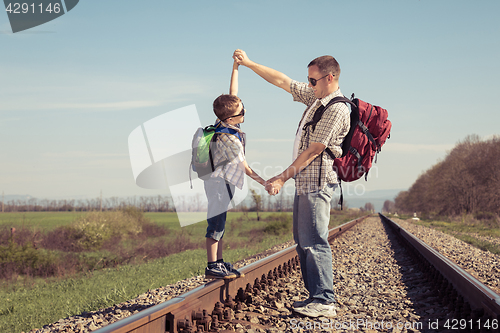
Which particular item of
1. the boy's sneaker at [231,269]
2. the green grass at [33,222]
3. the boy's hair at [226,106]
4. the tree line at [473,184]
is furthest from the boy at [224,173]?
the tree line at [473,184]

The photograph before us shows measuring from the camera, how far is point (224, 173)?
11.9 feet

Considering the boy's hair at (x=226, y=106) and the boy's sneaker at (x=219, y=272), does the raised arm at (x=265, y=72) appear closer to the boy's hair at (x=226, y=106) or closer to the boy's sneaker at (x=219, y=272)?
the boy's hair at (x=226, y=106)

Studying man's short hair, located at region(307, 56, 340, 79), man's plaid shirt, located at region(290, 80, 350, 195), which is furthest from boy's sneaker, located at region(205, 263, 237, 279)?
man's short hair, located at region(307, 56, 340, 79)

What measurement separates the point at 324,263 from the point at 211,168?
1.38 m

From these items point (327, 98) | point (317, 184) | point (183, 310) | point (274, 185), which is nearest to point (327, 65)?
point (327, 98)

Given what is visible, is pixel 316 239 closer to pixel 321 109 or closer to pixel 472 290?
pixel 321 109

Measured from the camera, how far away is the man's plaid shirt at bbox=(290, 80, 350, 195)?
3418 millimetres

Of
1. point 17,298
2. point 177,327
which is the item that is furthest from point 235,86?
point 17,298

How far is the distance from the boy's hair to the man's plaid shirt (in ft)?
2.31

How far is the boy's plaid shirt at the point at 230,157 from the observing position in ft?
11.5

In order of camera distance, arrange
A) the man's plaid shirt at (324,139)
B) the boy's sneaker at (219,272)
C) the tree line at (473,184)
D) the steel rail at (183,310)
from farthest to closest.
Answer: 1. the tree line at (473,184)
2. the boy's sneaker at (219,272)
3. the man's plaid shirt at (324,139)
4. the steel rail at (183,310)

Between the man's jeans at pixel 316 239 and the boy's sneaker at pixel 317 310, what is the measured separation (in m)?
0.07

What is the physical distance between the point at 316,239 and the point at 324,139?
93 centimetres

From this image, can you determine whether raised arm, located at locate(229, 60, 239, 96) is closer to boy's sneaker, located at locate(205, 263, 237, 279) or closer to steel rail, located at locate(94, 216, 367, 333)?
boy's sneaker, located at locate(205, 263, 237, 279)
